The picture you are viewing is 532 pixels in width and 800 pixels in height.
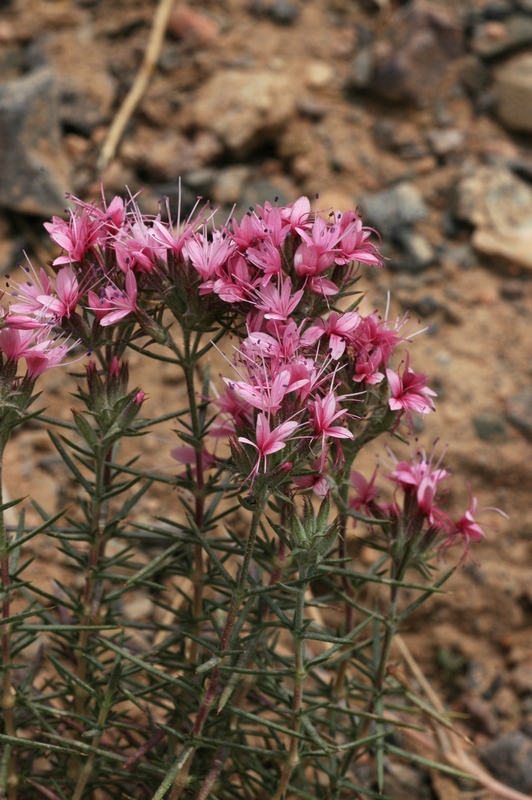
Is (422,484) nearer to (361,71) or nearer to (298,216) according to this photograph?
(298,216)

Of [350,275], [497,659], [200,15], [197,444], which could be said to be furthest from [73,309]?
[200,15]

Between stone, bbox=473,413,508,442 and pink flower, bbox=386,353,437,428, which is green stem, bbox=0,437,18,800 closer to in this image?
pink flower, bbox=386,353,437,428

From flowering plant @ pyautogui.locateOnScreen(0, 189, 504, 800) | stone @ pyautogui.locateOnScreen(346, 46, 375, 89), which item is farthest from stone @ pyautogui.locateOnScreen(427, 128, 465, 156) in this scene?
flowering plant @ pyautogui.locateOnScreen(0, 189, 504, 800)

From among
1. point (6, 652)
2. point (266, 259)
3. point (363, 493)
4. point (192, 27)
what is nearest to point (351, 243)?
point (266, 259)

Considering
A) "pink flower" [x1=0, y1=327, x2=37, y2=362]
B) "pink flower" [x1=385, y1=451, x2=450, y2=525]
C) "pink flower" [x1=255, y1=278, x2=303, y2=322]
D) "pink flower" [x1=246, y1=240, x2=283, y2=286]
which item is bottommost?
"pink flower" [x1=385, y1=451, x2=450, y2=525]

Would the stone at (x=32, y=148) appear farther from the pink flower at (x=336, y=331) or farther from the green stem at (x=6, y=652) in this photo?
the pink flower at (x=336, y=331)
